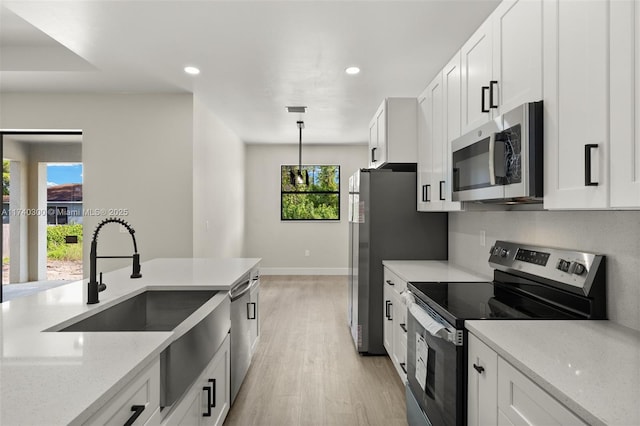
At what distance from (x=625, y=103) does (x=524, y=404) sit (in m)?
0.90

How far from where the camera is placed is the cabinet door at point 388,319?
298 cm

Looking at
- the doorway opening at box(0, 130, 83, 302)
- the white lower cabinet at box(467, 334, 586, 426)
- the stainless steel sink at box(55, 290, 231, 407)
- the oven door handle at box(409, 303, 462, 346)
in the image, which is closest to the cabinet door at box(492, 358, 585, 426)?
the white lower cabinet at box(467, 334, 586, 426)

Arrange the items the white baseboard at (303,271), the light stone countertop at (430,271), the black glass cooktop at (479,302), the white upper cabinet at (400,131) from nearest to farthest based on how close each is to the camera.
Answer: the black glass cooktop at (479,302) → the light stone countertop at (430,271) → the white upper cabinet at (400,131) → the white baseboard at (303,271)

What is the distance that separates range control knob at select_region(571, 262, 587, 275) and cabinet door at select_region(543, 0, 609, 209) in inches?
13.4

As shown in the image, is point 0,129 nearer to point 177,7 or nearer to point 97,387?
point 177,7

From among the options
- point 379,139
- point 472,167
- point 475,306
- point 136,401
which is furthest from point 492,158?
point 379,139

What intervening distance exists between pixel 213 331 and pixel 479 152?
1630 mm

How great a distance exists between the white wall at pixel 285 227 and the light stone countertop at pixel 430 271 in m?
4.24

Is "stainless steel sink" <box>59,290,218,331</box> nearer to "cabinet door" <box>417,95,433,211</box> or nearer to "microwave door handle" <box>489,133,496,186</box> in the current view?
"microwave door handle" <box>489,133,496,186</box>

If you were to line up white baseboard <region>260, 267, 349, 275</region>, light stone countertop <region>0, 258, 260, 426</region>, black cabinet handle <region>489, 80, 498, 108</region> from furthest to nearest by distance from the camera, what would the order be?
1. white baseboard <region>260, 267, 349, 275</region>
2. black cabinet handle <region>489, 80, 498, 108</region>
3. light stone countertop <region>0, 258, 260, 426</region>

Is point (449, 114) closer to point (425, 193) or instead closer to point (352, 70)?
point (425, 193)

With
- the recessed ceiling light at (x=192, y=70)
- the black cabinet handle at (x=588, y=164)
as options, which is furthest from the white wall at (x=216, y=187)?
the black cabinet handle at (x=588, y=164)

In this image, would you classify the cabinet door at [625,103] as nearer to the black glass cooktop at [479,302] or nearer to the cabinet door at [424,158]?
the black glass cooktop at [479,302]

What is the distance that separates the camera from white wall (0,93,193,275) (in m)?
4.24
